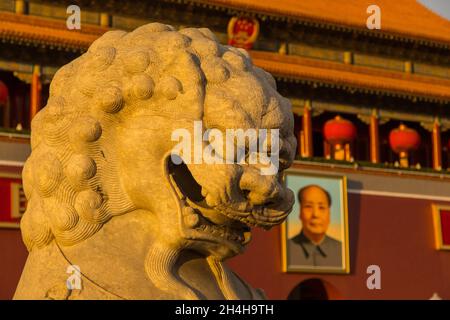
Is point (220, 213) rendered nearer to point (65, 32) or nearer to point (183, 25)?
point (65, 32)

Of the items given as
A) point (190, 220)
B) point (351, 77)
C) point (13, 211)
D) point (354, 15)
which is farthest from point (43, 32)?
point (190, 220)

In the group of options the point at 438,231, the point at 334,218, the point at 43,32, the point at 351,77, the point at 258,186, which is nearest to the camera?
the point at 258,186

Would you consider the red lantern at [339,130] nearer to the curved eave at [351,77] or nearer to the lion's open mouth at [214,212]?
the curved eave at [351,77]

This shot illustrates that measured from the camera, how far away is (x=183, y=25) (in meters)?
18.8

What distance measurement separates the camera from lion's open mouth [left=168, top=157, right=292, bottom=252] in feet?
10.3

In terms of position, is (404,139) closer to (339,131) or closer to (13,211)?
(339,131)

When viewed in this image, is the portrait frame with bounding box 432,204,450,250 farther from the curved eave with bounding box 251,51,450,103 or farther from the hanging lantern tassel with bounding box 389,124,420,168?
the curved eave with bounding box 251,51,450,103

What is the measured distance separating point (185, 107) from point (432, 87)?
1831cm

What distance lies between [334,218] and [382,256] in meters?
1.14

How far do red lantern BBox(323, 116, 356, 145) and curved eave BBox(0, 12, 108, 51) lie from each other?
4.33 m

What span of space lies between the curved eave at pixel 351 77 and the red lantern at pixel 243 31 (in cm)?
24

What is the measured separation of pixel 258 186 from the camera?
3.10 m

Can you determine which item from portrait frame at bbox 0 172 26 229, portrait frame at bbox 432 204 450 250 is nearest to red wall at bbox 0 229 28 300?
portrait frame at bbox 0 172 26 229

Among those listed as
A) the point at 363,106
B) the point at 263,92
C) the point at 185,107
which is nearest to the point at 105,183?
the point at 185,107
